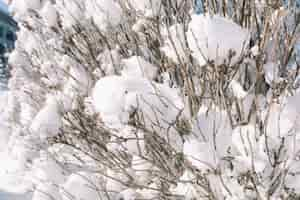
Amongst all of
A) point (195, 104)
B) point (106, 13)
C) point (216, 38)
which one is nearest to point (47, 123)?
point (106, 13)

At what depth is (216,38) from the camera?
1.66 metres

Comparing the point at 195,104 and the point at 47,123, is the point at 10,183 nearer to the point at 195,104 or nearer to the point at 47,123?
the point at 47,123

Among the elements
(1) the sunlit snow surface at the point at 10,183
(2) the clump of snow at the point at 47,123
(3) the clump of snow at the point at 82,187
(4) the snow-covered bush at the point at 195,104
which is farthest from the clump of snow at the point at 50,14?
(1) the sunlit snow surface at the point at 10,183

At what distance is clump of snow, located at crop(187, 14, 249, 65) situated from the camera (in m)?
1.67

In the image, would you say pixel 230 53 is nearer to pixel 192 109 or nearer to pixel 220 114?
pixel 220 114

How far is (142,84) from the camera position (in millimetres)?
2082

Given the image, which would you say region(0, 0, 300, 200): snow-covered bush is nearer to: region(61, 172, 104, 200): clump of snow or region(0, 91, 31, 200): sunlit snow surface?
region(61, 172, 104, 200): clump of snow

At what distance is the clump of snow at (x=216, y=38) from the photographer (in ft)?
5.47

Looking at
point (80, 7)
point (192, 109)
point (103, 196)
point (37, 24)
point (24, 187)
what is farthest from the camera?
point (24, 187)

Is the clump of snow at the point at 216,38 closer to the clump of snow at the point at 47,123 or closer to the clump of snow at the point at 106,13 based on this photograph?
the clump of snow at the point at 106,13

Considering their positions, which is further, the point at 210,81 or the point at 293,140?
the point at 210,81

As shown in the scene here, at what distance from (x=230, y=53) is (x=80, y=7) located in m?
2.32

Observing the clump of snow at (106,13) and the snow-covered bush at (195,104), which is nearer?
the snow-covered bush at (195,104)

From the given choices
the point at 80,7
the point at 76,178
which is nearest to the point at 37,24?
the point at 80,7
